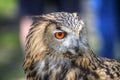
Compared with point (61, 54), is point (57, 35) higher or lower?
higher

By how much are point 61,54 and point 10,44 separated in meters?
5.47

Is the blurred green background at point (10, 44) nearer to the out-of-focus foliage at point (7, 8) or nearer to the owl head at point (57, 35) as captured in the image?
the out-of-focus foliage at point (7, 8)

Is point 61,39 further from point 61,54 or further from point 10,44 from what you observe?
point 10,44

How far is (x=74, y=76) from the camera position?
19.6 feet

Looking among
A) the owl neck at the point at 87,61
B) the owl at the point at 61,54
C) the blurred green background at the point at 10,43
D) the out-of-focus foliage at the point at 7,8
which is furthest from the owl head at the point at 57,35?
the out-of-focus foliage at the point at 7,8

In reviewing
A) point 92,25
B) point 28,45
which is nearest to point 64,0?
point 92,25

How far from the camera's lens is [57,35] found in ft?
19.4

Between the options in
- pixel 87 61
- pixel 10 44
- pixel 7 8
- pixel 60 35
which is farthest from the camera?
pixel 7 8

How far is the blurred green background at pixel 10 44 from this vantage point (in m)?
10.3

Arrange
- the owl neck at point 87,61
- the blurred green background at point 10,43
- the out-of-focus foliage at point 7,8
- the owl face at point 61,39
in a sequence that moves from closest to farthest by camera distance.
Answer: the owl face at point 61,39 → the owl neck at point 87,61 → the blurred green background at point 10,43 → the out-of-focus foliage at point 7,8

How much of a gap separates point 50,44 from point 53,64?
189mm

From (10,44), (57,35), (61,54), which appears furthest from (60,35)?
(10,44)

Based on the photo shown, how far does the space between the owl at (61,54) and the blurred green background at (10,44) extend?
3924 mm

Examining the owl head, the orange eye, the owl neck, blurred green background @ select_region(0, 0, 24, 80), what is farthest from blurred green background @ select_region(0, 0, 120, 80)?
the orange eye
